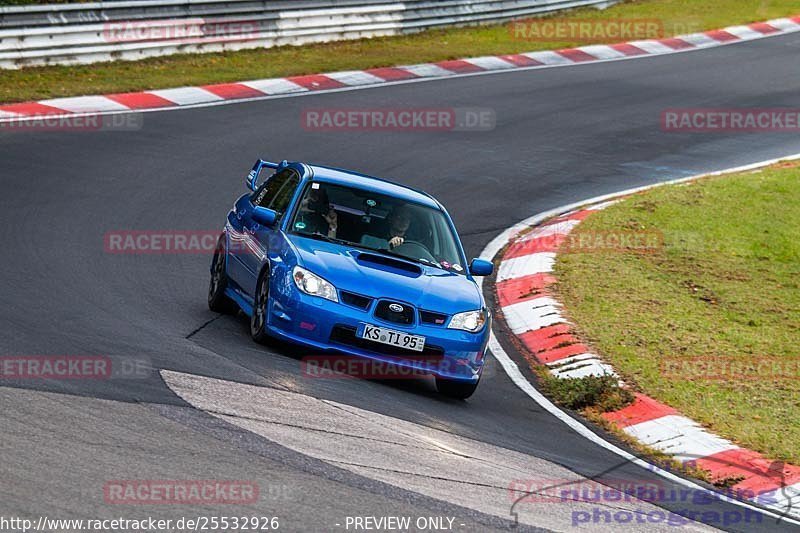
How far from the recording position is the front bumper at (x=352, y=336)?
373 inches

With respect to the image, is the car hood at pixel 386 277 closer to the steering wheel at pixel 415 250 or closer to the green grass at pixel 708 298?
the steering wheel at pixel 415 250

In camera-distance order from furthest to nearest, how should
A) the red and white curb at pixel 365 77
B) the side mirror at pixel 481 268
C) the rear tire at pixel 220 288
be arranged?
the red and white curb at pixel 365 77 < the rear tire at pixel 220 288 < the side mirror at pixel 481 268

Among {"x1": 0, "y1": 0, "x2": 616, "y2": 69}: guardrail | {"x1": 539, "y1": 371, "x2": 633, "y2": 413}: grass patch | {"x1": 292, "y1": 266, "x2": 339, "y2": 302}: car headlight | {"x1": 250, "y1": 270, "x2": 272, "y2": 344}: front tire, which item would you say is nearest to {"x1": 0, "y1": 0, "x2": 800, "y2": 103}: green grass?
{"x1": 0, "y1": 0, "x2": 616, "y2": 69}: guardrail

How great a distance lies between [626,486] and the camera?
8.23 metres

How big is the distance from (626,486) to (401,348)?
82.2 inches

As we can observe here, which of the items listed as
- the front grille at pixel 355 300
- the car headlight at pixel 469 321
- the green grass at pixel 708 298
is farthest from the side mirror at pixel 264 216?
the green grass at pixel 708 298

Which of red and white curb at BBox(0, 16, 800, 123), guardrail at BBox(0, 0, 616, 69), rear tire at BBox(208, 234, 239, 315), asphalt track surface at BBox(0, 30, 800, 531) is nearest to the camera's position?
asphalt track surface at BBox(0, 30, 800, 531)

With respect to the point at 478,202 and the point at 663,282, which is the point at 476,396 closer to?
the point at 663,282

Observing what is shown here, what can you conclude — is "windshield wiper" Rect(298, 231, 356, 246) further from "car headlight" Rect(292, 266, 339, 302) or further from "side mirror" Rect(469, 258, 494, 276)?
"side mirror" Rect(469, 258, 494, 276)

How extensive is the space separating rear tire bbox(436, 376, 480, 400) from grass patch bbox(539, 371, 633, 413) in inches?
34.9

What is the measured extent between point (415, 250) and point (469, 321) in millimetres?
1036

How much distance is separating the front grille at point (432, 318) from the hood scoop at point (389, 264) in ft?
1.41

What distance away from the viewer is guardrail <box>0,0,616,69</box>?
20.6 metres

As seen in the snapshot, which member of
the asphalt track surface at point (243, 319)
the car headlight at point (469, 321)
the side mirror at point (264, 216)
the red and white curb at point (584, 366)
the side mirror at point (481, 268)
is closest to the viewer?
the asphalt track surface at point (243, 319)
